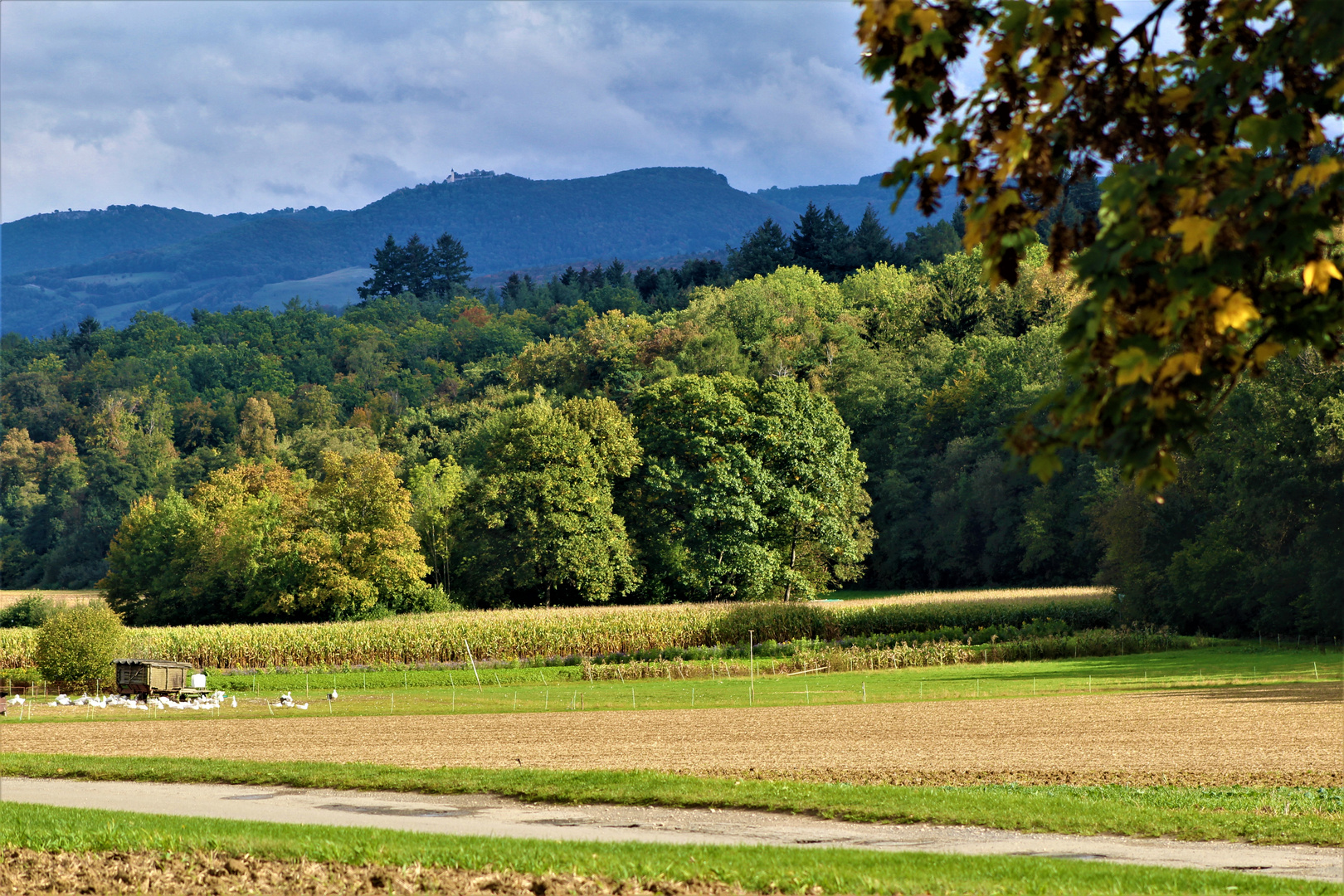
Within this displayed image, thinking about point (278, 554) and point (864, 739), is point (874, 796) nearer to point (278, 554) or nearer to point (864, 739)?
point (864, 739)

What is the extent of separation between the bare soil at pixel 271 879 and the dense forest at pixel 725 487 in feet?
80.8

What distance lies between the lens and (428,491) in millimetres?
73750

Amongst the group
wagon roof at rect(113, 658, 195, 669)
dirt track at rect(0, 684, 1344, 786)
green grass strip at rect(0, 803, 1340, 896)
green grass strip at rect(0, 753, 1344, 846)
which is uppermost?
green grass strip at rect(0, 803, 1340, 896)

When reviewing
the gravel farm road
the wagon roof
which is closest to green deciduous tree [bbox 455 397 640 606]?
the wagon roof

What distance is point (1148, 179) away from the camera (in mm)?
4914

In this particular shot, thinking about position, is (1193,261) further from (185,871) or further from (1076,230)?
(185,871)

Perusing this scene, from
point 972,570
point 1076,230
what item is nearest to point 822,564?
point 972,570

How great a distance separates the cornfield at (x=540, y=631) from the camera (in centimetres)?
4925

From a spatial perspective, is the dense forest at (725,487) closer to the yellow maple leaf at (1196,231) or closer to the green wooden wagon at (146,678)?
the green wooden wagon at (146,678)

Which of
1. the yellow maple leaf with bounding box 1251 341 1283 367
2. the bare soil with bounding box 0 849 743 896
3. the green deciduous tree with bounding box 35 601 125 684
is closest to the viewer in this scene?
the yellow maple leaf with bounding box 1251 341 1283 367

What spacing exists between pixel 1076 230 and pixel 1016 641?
4829 cm

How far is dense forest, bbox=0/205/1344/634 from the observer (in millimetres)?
50938

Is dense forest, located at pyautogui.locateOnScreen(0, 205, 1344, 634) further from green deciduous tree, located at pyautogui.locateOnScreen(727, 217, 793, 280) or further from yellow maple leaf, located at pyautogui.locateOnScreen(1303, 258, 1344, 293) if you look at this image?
yellow maple leaf, located at pyautogui.locateOnScreen(1303, 258, 1344, 293)

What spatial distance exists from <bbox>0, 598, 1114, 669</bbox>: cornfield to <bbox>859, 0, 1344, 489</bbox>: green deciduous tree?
45.1 m
